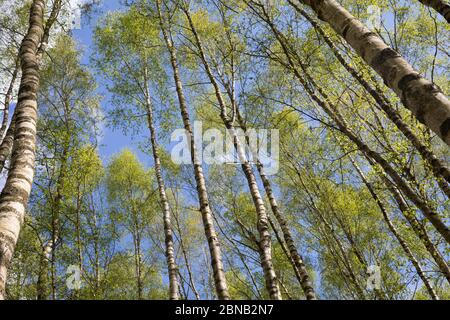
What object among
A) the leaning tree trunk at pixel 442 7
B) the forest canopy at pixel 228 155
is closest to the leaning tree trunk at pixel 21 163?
the forest canopy at pixel 228 155

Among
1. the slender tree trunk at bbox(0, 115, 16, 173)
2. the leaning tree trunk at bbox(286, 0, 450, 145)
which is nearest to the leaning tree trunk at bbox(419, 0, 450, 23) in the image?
the leaning tree trunk at bbox(286, 0, 450, 145)

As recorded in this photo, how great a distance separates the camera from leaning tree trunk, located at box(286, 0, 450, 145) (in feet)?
6.06

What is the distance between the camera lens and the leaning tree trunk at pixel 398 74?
185cm

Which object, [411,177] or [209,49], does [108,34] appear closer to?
[209,49]

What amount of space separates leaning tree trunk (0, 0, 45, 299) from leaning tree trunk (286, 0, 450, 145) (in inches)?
102

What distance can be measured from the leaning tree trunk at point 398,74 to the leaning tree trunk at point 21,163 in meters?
2.60

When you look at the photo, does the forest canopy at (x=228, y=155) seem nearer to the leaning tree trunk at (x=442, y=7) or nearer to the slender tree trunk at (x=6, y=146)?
the slender tree trunk at (x=6, y=146)

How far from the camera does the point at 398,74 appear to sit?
2.15 meters

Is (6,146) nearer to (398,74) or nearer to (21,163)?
(21,163)

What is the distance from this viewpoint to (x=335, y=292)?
1572cm

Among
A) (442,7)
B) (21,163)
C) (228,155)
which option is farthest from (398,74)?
(228,155)

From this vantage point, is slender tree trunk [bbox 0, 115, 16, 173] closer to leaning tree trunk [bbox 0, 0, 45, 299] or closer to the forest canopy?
the forest canopy
